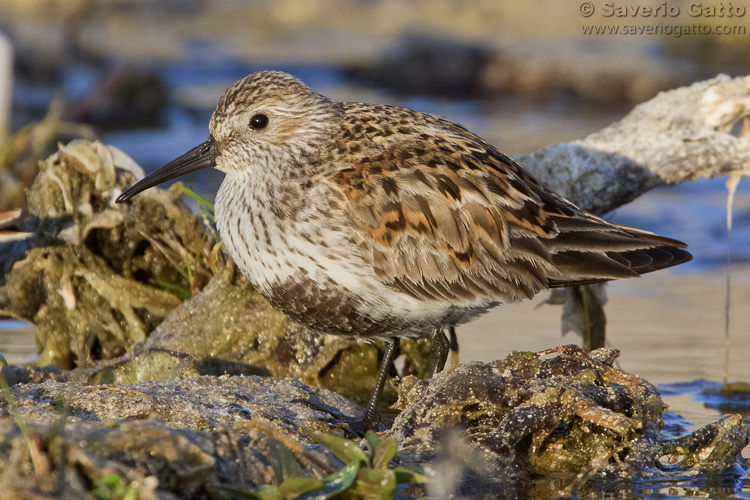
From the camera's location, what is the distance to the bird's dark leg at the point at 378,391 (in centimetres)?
503

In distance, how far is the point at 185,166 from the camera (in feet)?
18.7

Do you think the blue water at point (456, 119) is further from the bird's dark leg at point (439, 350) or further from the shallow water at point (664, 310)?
the bird's dark leg at point (439, 350)

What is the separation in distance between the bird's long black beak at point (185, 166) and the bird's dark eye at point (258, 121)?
264 millimetres

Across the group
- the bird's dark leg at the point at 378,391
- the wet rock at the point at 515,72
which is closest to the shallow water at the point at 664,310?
the bird's dark leg at the point at 378,391

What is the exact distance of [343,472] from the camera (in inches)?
144

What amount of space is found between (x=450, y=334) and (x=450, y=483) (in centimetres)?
205

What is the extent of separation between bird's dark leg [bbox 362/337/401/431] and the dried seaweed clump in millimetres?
1433

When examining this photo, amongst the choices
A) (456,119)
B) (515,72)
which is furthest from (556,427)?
(515,72)

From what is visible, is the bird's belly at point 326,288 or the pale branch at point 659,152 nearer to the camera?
the bird's belly at point 326,288

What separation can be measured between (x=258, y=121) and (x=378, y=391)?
1.65 m

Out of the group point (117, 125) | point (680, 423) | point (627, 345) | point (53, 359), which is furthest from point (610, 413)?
point (117, 125)

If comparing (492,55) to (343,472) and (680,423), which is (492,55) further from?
(343,472)

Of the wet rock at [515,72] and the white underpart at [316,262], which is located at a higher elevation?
the wet rock at [515,72]

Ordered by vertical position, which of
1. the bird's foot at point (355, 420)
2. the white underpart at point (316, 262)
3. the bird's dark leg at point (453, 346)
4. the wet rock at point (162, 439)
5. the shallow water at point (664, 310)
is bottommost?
the wet rock at point (162, 439)
